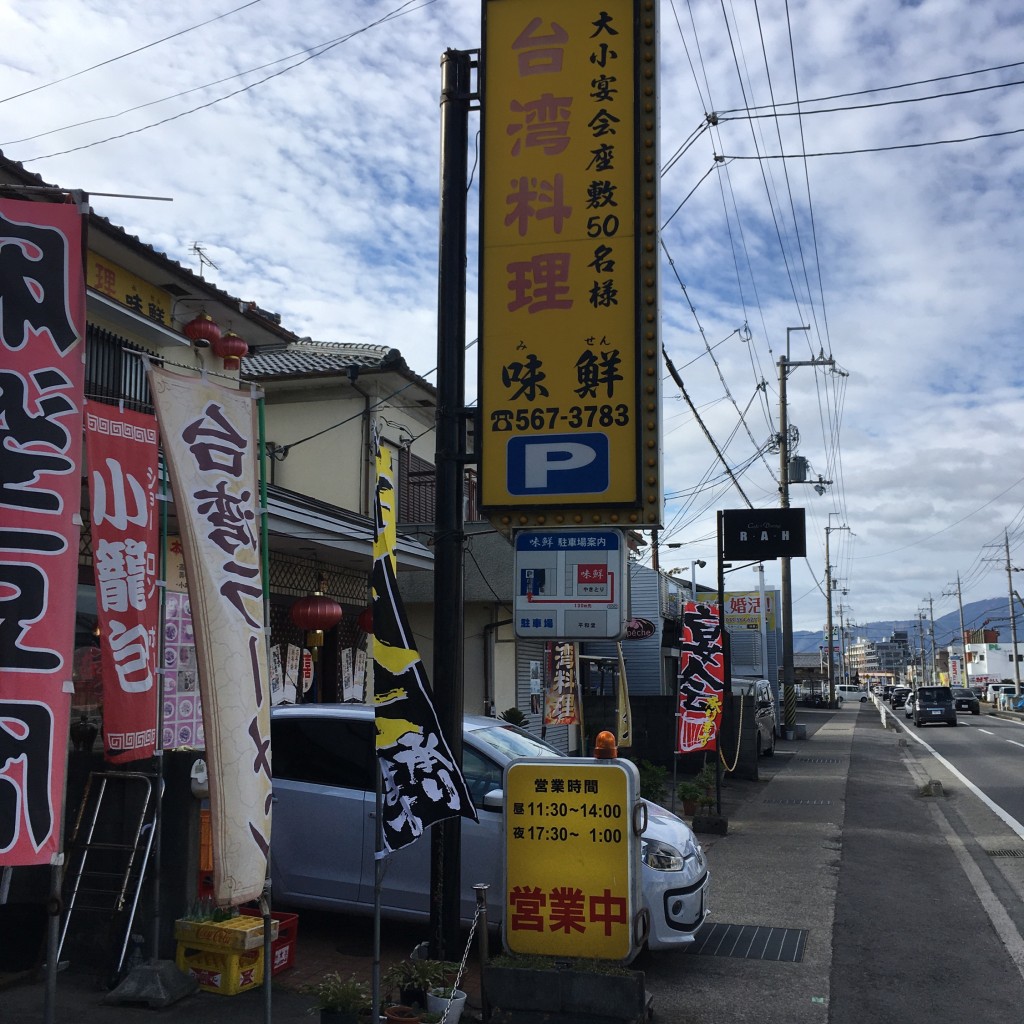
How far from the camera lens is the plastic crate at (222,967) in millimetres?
6344

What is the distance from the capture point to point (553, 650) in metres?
20.9

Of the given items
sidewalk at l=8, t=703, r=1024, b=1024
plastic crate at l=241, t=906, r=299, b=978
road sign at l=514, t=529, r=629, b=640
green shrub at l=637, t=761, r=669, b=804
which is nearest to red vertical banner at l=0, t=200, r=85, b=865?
sidewalk at l=8, t=703, r=1024, b=1024

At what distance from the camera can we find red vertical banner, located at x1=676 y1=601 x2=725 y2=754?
14234mm

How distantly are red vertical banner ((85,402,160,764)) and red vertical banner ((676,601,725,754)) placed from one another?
372 inches

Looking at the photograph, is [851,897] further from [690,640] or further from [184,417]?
[184,417]

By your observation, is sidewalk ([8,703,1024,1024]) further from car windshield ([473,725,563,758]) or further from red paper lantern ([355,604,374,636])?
red paper lantern ([355,604,374,636])

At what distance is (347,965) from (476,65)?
6.47 m

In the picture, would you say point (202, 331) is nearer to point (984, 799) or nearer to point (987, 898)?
point (987, 898)

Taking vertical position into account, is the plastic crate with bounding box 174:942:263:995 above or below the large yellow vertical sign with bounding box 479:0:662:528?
below

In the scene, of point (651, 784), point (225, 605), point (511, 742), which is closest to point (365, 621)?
point (651, 784)

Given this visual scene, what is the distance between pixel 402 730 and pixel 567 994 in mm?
1818

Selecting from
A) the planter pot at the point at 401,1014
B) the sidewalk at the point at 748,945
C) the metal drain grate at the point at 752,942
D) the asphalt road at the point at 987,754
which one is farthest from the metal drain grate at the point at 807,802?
the planter pot at the point at 401,1014

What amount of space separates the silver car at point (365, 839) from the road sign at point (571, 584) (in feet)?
6.02

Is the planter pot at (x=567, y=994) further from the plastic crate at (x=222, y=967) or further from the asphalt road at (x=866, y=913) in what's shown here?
the plastic crate at (x=222, y=967)
